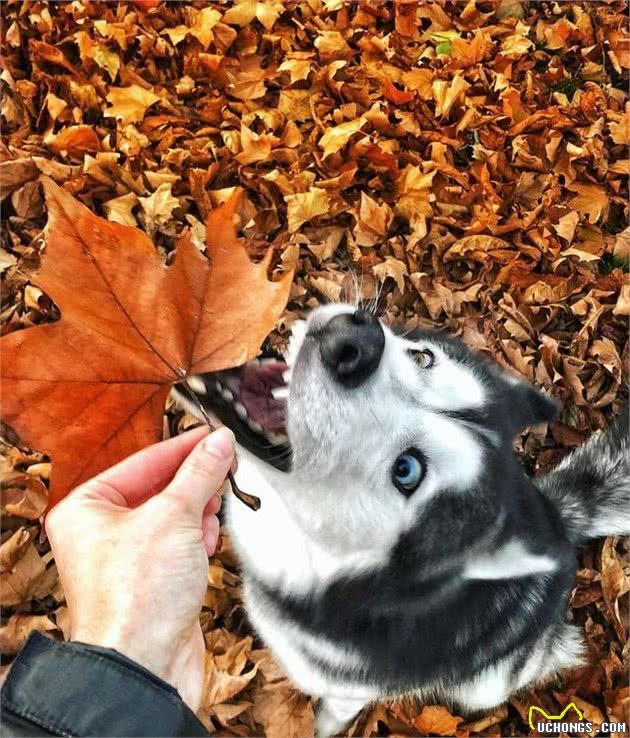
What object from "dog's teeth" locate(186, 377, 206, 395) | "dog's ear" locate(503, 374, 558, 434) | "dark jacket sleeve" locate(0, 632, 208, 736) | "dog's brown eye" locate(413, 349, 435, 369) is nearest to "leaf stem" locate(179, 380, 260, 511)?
"dog's teeth" locate(186, 377, 206, 395)

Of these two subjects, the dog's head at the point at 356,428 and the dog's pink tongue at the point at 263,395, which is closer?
the dog's head at the point at 356,428

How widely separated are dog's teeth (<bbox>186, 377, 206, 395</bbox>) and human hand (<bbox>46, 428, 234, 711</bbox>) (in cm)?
22

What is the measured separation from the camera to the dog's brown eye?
2635 millimetres

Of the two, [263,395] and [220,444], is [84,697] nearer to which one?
[220,444]

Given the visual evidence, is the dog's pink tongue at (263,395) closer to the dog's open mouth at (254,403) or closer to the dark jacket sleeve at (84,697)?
the dog's open mouth at (254,403)

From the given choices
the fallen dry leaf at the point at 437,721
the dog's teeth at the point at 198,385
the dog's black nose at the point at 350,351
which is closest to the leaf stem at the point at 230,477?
the dog's teeth at the point at 198,385

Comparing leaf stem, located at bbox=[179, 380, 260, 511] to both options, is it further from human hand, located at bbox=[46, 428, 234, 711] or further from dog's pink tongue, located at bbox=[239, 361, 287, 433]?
dog's pink tongue, located at bbox=[239, 361, 287, 433]

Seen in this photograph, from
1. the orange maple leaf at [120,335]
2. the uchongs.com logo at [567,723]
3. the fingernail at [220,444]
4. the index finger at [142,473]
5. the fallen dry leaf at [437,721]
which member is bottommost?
the uchongs.com logo at [567,723]

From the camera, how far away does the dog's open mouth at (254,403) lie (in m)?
2.38

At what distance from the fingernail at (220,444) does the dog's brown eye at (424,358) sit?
0.86 metres

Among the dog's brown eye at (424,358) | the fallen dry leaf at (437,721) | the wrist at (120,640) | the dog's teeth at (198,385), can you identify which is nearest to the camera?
the wrist at (120,640)

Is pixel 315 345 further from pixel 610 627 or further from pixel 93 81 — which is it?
pixel 93 81

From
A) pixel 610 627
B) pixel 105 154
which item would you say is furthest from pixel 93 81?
pixel 610 627

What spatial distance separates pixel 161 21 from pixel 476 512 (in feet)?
11.7
